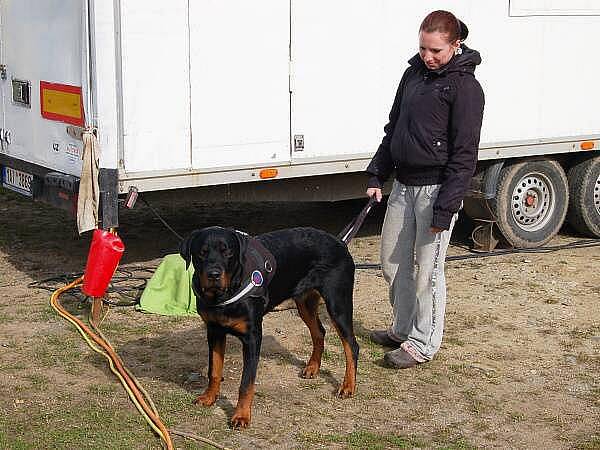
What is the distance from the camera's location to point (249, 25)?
7.23 metres

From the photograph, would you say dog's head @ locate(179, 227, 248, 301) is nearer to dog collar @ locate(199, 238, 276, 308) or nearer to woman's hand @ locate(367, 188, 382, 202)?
dog collar @ locate(199, 238, 276, 308)

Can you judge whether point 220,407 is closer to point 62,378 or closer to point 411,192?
point 62,378

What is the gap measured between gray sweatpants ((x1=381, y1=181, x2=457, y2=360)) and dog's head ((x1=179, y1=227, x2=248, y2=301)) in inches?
50.5

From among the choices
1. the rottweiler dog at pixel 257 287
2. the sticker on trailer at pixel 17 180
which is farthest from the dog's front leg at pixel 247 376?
the sticker on trailer at pixel 17 180

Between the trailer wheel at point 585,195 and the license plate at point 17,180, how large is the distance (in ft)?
15.8

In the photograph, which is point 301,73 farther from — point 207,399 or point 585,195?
point 585,195

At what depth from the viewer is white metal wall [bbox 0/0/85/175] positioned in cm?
698

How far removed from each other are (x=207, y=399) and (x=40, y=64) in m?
3.21

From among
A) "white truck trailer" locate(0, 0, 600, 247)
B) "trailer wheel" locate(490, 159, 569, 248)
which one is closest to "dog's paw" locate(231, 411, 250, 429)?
"white truck trailer" locate(0, 0, 600, 247)

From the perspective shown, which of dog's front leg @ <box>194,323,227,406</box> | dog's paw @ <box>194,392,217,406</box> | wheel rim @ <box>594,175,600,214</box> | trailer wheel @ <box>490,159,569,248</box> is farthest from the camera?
wheel rim @ <box>594,175,600,214</box>

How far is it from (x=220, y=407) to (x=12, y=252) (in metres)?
3.91

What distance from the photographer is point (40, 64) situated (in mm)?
7422

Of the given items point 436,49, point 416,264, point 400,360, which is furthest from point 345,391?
point 436,49

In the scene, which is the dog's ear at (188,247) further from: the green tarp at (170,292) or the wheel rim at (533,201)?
the wheel rim at (533,201)
